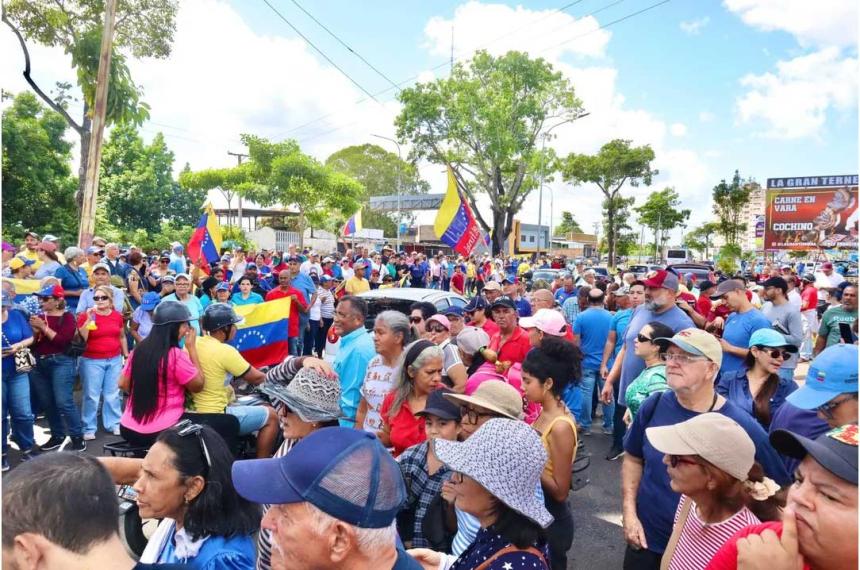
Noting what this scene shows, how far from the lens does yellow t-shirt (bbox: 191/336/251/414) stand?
3949mm

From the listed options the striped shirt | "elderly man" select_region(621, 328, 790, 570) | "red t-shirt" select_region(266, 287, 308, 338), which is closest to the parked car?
"red t-shirt" select_region(266, 287, 308, 338)

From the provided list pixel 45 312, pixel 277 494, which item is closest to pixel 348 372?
pixel 277 494

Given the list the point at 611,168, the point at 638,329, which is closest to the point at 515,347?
the point at 638,329

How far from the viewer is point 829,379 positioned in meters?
2.68

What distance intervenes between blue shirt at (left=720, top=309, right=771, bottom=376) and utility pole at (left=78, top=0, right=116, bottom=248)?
12037 mm

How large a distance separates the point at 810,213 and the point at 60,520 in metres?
44.8

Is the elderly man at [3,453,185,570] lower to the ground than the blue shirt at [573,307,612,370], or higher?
higher

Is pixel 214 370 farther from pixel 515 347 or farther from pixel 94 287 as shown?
pixel 94 287

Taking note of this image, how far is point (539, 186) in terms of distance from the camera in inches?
1371

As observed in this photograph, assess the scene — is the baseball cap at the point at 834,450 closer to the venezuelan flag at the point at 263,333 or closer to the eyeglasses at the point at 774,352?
the eyeglasses at the point at 774,352

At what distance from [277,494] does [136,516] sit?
2745 millimetres

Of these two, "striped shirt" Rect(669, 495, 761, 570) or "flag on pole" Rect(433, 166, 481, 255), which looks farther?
"flag on pole" Rect(433, 166, 481, 255)

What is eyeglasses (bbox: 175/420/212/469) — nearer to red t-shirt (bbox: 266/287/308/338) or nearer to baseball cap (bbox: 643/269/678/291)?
baseball cap (bbox: 643/269/678/291)

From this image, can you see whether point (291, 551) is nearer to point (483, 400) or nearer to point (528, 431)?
point (528, 431)
